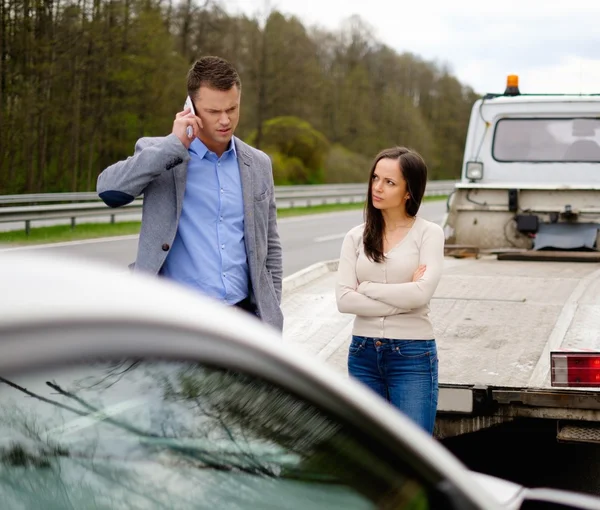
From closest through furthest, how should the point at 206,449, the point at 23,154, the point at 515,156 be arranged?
1. the point at 206,449
2. the point at 515,156
3. the point at 23,154

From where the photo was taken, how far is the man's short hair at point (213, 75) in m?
3.44

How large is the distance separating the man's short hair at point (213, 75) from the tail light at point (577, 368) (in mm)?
1823

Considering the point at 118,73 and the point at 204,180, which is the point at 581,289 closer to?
the point at 204,180

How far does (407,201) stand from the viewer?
394 cm

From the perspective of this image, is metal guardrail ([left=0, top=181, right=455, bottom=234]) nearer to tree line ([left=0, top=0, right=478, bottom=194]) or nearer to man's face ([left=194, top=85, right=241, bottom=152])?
tree line ([left=0, top=0, right=478, bottom=194])

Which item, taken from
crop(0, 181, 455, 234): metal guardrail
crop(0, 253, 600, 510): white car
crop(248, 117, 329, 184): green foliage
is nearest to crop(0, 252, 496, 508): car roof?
crop(0, 253, 600, 510): white car

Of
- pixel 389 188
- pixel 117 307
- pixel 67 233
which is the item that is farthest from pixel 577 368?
pixel 67 233

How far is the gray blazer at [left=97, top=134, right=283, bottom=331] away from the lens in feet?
11.1

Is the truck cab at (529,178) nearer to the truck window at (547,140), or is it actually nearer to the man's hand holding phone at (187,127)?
the truck window at (547,140)

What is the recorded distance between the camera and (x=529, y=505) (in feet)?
6.47

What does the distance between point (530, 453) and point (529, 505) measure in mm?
3627

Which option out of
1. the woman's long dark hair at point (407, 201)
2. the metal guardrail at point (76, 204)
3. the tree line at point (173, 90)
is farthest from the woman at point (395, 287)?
the tree line at point (173, 90)

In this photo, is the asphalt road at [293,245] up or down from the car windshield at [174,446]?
down

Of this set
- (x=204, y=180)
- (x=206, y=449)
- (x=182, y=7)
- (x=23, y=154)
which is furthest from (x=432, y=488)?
(x=182, y=7)
